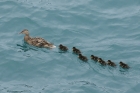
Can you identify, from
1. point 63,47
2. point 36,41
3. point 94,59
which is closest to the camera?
point 94,59

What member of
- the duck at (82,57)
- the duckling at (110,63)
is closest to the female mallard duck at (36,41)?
the duck at (82,57)

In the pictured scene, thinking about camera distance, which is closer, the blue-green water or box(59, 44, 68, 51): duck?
the blue-green water

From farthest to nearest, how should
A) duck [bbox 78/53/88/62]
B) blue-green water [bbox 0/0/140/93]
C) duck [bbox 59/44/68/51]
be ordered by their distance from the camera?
duck [bbox 59/44/68/51] < duck [bbox 78/53/88/62] < blue-green water [bbox 0/0/140/93]

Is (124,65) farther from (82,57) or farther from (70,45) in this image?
(70,45)

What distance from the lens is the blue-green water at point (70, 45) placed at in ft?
44.6

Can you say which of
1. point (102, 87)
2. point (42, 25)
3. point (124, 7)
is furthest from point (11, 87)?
point (124, 7)

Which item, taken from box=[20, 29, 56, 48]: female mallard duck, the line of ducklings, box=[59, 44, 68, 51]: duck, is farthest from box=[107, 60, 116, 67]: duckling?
box=[20, 29, 56, 48]: female mallard duck

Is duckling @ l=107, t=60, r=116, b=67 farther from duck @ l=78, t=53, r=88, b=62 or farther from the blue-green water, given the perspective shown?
duck @ l=78, t=53, r=88, b=62

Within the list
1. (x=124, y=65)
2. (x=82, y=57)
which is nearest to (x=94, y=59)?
(x=82, y=57)

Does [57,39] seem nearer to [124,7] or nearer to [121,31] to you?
[121,31]

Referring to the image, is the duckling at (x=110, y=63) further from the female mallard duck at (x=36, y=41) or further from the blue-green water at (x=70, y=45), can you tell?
the female mallard duck at (x=36, y=41)

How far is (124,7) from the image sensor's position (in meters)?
18.0

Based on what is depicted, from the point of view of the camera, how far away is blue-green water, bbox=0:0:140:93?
13602mm

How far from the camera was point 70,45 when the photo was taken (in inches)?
612
